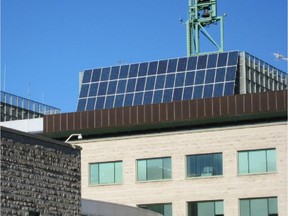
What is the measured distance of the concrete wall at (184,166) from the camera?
180ft

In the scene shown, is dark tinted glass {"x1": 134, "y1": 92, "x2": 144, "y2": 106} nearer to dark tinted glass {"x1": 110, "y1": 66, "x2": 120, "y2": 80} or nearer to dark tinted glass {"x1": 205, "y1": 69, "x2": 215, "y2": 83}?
dark tinted glass {"x1": 110, "y1": 66, "x2": 120, "y2": 80}

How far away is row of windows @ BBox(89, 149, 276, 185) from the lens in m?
55.0

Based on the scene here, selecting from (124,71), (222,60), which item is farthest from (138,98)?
(222,60)

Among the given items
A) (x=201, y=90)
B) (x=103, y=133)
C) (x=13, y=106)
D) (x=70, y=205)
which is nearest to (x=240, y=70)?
(x=201, y=90)

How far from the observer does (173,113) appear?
57.7 m

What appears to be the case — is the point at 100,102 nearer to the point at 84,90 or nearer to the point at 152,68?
the point at 84,90

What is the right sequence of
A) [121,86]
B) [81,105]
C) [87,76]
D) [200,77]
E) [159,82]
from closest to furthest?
1. [200,77]
2. [159,82]
3. [121,86]
4. [81,105]
5. [87,76]

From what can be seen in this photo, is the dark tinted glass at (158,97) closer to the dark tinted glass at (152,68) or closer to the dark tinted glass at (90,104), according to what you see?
the dark tinted glass at (152,68)

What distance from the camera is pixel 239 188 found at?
5538 cm

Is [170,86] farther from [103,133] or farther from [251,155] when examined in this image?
[251,155]

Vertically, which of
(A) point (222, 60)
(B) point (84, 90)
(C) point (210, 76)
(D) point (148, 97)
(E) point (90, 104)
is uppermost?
(A) point (222, 60)

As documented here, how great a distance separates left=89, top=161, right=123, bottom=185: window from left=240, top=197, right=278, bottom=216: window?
A: 28.9 feet

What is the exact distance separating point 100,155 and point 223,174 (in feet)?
29.5

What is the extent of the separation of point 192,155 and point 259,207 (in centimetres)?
562
